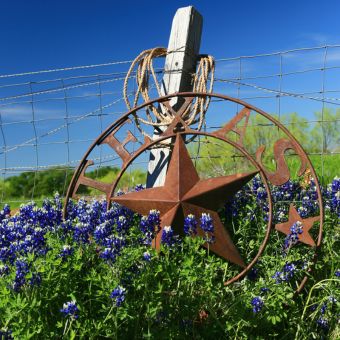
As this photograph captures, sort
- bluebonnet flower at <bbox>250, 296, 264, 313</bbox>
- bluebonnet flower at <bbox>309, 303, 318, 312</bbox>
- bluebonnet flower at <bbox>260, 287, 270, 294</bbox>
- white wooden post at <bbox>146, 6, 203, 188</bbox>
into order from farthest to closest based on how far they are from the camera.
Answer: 1. white wooden post at <bbox>146, 6, 203, 188</bbox>
2. bluebonnet flower at <bbox>309, 303, 318, 312</bbox>
3. bluebonnet flower at <bbox>260, 287, 270, 294</bbox>
4. bluebonnet flower at <bbox>250, 296, 264, 313</bbox>

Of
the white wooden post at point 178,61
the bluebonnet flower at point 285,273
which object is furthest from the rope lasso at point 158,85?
the bluebonnet flower at point 285,273

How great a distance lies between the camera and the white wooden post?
5074 mm

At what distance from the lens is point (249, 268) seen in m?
3.89

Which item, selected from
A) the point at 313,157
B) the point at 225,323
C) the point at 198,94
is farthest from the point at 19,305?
the point at 313,157

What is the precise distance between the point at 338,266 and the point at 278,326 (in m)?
0.72

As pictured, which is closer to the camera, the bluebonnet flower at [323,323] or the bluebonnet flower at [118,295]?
the bluebonnet flower at [118,295]

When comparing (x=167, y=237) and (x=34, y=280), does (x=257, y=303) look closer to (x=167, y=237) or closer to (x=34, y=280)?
(x=167, y=237)

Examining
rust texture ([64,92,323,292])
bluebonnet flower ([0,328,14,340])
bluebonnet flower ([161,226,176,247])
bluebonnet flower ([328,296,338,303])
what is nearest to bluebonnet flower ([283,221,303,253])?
rust texture ([64,92,323,292])

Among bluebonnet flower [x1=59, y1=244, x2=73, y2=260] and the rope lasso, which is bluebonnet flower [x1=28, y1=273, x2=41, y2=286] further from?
the rope lasso

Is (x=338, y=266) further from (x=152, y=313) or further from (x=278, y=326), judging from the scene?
(x=152, y=313)

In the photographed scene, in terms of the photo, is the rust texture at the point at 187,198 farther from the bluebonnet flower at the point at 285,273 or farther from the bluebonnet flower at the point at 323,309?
the bluebonnet flower at the point at 323,309

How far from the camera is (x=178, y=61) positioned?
514cm

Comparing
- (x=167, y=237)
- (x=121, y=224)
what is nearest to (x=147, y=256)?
(x=167, y=237)

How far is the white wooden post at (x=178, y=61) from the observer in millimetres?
5074
